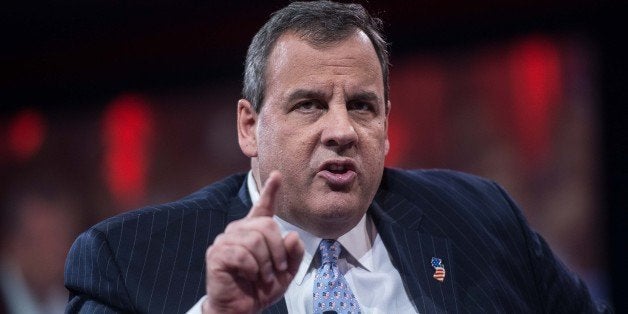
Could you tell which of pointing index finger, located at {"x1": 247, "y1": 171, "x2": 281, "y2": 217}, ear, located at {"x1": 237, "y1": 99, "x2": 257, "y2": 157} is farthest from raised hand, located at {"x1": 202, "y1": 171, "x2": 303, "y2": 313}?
ear, located at {"x1": 237, "y1": 99, "x2": 257, "y2": 157}

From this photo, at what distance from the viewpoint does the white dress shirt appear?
2.12m

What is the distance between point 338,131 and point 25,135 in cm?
345

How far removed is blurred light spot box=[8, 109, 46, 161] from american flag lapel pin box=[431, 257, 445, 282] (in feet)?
10.9

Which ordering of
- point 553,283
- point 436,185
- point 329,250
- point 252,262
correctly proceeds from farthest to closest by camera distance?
point 436,185
point 553,283
point 329,250
point 252,262

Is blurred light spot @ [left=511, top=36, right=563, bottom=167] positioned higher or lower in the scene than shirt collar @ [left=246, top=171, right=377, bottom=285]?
lower

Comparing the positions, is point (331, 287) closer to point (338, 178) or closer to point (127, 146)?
point (338, 178)

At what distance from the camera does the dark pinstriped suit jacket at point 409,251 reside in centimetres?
196

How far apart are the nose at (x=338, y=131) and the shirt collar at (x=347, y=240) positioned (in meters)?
0.30

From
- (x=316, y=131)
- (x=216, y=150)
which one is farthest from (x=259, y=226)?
(x=216, y=150)

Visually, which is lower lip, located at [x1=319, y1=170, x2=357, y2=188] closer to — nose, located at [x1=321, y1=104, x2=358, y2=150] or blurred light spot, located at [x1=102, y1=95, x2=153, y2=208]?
nose, located at [x1=321, y1=104, x2=358, y2=150]

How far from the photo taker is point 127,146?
4832 mm

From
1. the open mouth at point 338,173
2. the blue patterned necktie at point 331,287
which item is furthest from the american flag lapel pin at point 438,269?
the open mouth at point 338,173

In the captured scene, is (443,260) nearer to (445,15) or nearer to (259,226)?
(259,226)

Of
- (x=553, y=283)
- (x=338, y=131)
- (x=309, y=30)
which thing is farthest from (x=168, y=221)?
(x=553, y=283)
